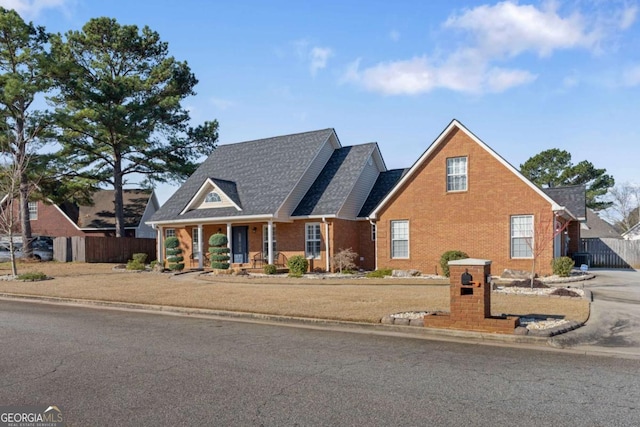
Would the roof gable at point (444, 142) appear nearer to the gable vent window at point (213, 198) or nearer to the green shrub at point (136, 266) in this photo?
the gable vent window at point (213, 198)

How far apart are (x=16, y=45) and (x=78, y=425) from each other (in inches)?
1403

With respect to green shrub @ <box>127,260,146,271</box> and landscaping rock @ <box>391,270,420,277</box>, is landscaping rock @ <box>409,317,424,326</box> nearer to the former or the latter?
landscaping rock @ <box>391,270,420,277</box>

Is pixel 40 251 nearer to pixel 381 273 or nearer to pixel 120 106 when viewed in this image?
pixel 120 106

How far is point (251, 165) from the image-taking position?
31.7 metres

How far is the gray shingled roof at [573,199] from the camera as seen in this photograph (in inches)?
1110

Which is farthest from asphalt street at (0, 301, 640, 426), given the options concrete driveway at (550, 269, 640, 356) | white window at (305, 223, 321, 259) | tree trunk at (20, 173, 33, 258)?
tree trunk at (20, 173, 33, 258)

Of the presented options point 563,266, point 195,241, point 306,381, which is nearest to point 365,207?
point 195,241

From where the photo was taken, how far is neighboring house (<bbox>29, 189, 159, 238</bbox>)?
4622cm

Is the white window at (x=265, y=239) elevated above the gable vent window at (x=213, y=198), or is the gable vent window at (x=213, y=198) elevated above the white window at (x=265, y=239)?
the gable vent window at (x=213, y=198)

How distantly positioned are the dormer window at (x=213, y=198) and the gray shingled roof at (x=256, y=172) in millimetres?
554

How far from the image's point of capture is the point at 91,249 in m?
36.2

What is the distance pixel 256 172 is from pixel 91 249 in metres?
14.3

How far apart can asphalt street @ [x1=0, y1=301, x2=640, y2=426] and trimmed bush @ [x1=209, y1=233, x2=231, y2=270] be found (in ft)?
50.2

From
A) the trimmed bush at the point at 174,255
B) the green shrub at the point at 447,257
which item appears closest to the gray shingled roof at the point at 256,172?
the trimmed bush at the point at 174,255
